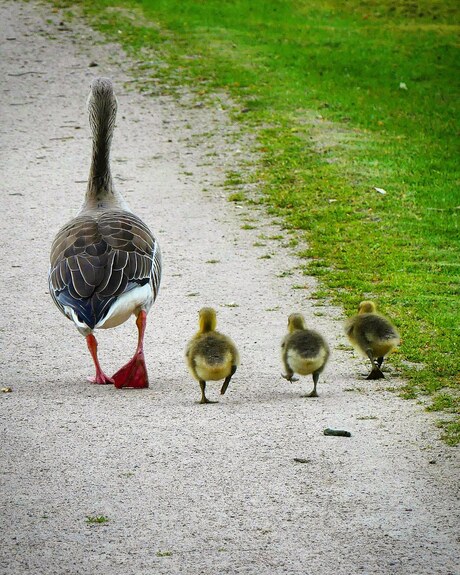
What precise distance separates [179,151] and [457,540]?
31.8ft

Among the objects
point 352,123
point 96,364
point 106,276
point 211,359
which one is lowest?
point 96,364

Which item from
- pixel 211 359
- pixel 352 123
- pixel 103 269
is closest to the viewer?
pixel 211 359

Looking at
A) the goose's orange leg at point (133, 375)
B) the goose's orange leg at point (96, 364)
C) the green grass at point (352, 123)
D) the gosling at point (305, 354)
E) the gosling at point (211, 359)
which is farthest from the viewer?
the green grass at point (352, 123)

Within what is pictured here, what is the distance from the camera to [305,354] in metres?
6.43

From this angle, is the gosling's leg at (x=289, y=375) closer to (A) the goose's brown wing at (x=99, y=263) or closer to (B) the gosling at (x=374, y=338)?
(B) the gosling at (x=374, y=338)

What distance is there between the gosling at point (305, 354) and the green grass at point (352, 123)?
22.1 inches

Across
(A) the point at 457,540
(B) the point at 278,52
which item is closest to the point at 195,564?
(A) the point at 457,540

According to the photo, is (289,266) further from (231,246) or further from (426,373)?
(426,373)

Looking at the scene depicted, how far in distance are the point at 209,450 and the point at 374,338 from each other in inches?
65.5

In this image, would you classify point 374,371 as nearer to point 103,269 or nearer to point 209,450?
point 209,450

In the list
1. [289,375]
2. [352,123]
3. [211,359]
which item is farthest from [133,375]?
[352,123]

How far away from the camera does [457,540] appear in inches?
178

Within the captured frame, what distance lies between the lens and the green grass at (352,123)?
8469 millimetres

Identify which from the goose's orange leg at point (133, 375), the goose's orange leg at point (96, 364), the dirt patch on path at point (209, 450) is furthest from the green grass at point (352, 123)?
the goose's orange leg at point (96, 364)
